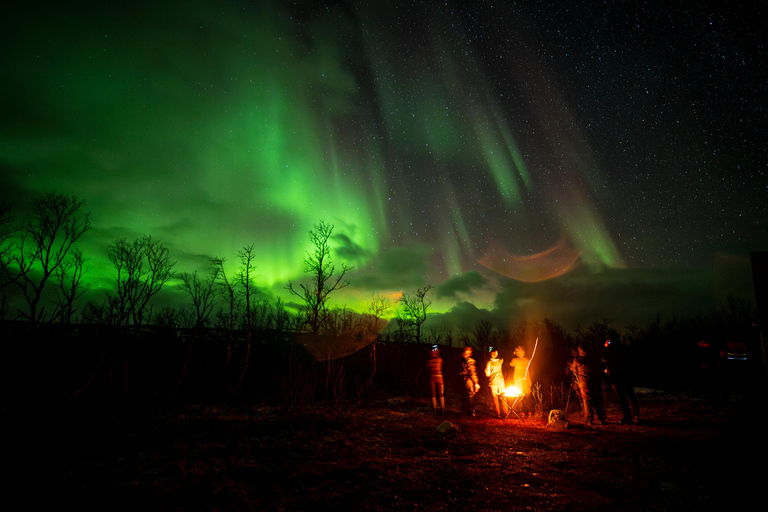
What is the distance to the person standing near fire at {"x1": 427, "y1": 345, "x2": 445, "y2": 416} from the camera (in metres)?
12.2

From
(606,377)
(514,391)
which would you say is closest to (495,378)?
(514,391)

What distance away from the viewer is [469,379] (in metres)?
11.6

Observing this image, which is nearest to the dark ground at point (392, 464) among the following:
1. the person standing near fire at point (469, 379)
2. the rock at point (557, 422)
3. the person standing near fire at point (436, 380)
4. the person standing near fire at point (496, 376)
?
the rock at point (557, 422)

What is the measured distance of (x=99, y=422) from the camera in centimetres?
1130

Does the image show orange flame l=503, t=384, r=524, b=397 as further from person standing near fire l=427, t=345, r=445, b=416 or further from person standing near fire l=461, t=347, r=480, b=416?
person standing near fire l=427, t=345, r=445, b=416

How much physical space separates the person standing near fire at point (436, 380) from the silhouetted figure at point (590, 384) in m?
4.15

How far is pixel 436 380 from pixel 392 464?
19.7 feet

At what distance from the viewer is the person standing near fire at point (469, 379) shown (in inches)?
450

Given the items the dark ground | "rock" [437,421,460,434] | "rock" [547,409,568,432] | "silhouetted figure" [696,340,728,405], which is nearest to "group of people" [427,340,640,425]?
the dark ground

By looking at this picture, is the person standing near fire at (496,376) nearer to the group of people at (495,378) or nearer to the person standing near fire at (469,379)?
the group of people at (495,378)

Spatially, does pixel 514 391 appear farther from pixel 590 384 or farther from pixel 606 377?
pixel 606 377

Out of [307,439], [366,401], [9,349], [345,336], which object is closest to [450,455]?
[307,439]

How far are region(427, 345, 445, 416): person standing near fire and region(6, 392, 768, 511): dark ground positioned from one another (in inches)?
69.0

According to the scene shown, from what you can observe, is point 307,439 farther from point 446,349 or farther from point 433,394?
point 446,349
